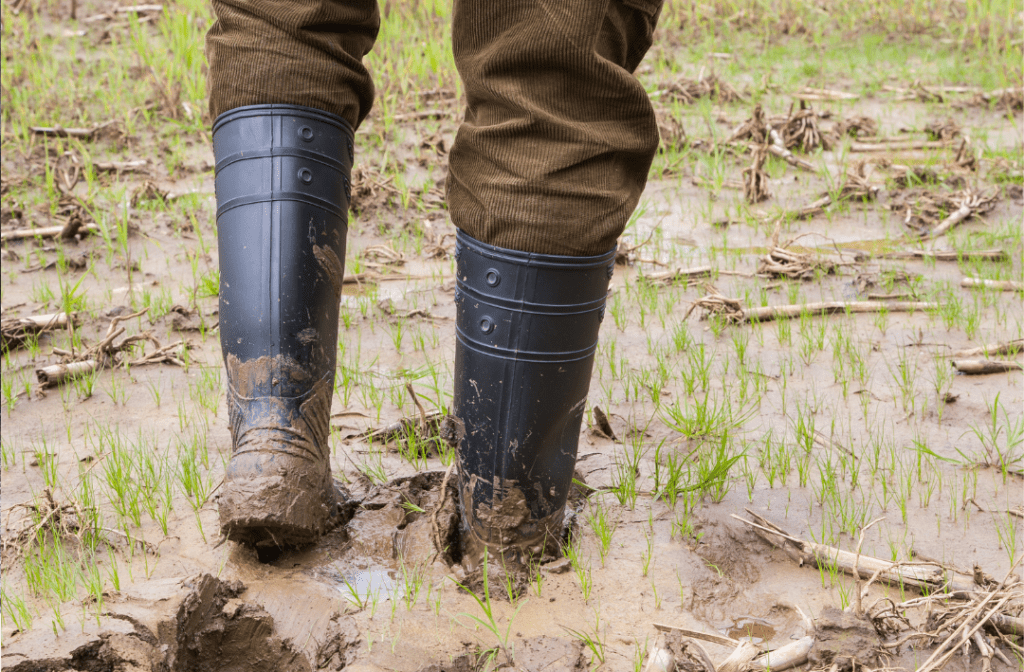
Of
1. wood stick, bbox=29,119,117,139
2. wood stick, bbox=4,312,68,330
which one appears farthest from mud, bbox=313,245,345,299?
wood stick, bbox=29,119,117,139

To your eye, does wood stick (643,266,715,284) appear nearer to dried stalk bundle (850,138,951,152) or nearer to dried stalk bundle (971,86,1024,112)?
dried stalk bundle (850,138,951,152)

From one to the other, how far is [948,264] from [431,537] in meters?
2.36

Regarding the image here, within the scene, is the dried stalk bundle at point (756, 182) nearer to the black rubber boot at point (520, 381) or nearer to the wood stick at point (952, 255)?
the wood stick at point (952, 255)

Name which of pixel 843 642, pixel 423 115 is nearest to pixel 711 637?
pixel 843 642

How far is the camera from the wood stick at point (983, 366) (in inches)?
91.4

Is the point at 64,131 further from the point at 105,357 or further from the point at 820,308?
the point at 820,308

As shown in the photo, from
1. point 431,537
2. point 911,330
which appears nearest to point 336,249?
point 431,537

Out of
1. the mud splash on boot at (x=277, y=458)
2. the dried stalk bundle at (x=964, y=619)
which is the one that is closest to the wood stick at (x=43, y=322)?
the mud splash on boot at (x=277, y=458)

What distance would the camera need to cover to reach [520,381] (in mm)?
1456

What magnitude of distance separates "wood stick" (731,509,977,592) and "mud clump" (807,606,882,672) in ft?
0.38

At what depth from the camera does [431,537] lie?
162cm

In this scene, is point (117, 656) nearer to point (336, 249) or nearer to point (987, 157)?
point (336, 249)

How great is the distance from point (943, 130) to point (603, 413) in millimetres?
→ 3190

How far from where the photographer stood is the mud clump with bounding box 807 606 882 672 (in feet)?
4.40
